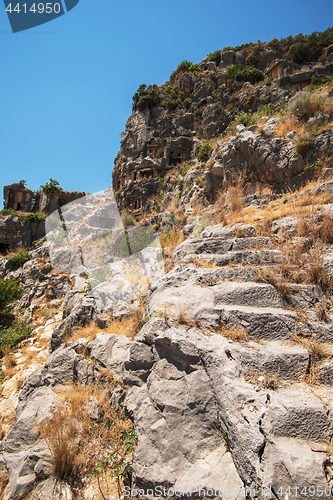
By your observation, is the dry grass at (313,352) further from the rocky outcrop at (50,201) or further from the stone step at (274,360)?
the rocky outcrop at (50,201)

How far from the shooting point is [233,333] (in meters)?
2.63

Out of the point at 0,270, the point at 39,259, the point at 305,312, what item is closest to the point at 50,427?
the point at 305,312

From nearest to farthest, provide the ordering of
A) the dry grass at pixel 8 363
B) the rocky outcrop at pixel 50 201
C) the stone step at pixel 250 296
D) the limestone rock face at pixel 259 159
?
the stone step at pixel 250 296
the limestone rock face at pixel 259 159
the dry grass at pixel 8 363
the rocky outcrop at pixel 50 201

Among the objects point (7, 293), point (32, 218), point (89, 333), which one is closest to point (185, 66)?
point (32, 218)

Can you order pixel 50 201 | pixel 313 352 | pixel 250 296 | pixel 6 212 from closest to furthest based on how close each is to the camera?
pixel 313 352 → pixel 250 296 → pixel 6 212 → pixel 50 201

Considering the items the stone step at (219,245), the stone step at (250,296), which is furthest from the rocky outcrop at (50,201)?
the stone step at (250,296)

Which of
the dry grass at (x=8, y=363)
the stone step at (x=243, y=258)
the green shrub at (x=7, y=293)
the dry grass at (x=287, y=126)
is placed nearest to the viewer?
the stone step at (x=243, y=258)

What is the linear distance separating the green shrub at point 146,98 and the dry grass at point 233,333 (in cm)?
2999

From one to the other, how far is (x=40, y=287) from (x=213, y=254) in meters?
12.5

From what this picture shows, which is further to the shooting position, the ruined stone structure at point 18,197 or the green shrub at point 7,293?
the ruined stone structure at point 18,197

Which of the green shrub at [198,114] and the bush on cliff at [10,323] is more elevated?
the green shrub at [198,114]

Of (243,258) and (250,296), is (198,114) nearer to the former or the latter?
(243,258)

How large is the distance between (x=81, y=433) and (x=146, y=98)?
101 ft

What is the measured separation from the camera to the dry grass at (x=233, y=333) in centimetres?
259
